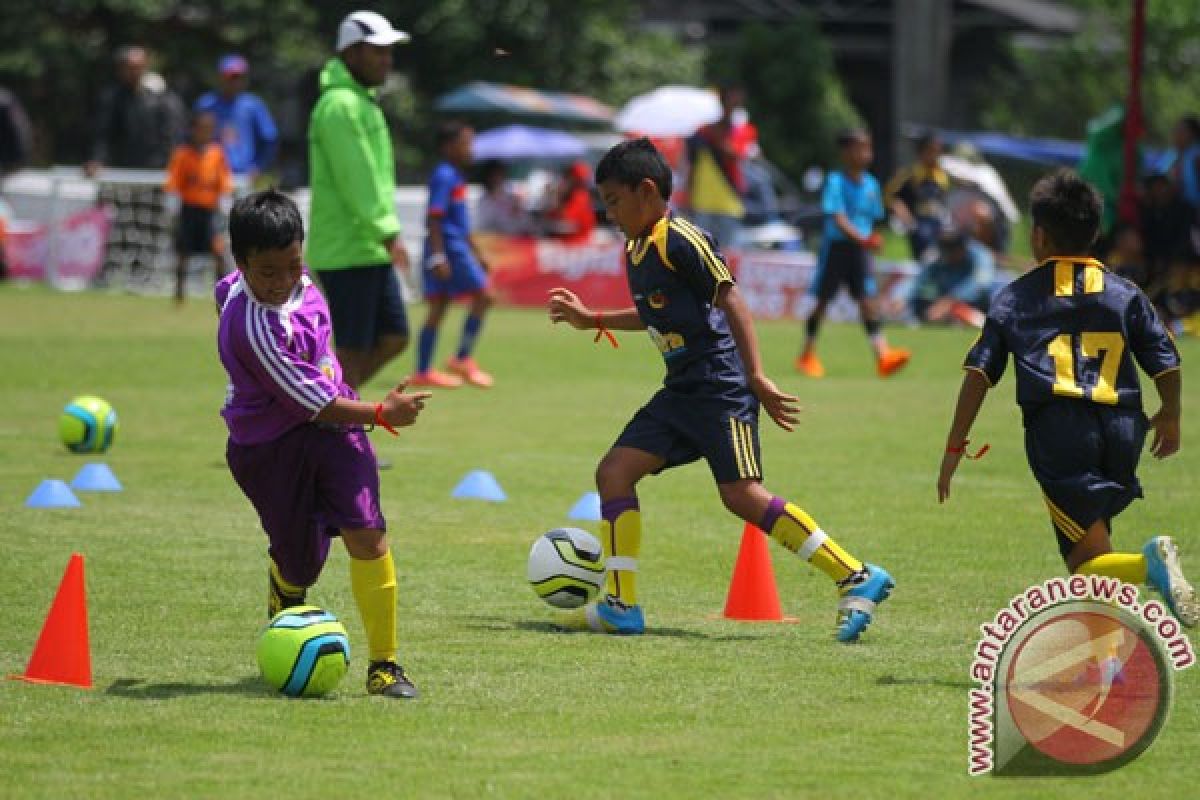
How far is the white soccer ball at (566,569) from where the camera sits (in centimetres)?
803

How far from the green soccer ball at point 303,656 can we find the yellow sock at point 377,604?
9 centimetres

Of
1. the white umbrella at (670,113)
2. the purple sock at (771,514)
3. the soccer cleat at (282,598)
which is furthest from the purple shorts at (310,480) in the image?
the white umbrella at (670,113)

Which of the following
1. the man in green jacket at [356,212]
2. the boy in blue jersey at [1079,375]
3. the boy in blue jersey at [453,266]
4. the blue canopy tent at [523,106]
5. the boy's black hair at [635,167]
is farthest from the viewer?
the blue canopy tent at [523,106]

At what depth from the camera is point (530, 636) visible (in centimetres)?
779

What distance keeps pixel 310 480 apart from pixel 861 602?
2.04m

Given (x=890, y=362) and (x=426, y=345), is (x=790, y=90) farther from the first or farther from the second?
(x=426, y=345)

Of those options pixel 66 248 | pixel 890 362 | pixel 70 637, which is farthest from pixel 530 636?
pixel 66 248

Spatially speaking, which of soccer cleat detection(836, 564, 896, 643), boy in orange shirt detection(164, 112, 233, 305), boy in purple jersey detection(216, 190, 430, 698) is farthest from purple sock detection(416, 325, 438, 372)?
boy in purple jersey detection(216, 190, 430, 698)

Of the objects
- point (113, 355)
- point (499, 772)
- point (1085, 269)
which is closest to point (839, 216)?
point (113, 355)

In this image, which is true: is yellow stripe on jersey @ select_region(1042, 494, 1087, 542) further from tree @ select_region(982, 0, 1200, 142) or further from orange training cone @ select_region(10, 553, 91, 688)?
tree @ select_region(982, 0, 1200, 142)

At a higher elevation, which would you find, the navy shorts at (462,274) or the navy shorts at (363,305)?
the navy shorts at (363,305)

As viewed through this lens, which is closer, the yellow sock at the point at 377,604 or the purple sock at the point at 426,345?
the yellow sock at the point at 377,604

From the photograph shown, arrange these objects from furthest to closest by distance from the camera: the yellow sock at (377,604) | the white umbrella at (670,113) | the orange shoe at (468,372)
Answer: the white umbrella at (670,113) < the orange shoe at (468,372) < the yellow sock at (377,604)

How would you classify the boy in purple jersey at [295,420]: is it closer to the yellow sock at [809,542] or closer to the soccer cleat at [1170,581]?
the yellow sock at [809,542]
